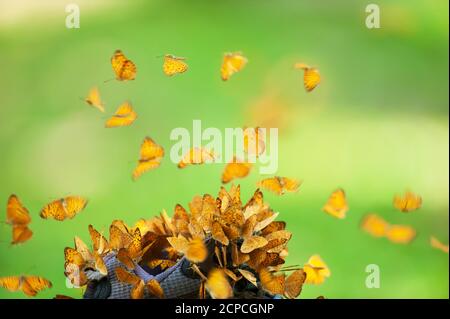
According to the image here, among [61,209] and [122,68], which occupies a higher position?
[122,68]

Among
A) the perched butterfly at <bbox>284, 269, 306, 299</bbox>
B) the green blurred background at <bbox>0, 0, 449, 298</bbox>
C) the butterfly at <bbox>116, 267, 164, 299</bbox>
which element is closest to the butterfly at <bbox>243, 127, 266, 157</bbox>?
the perched butterfly at <bbox>284, 269, 306, 299</bbox>

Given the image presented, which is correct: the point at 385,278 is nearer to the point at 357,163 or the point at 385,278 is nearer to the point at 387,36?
the point at 357,163

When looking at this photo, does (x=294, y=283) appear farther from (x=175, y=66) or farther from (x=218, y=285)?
(x=175, y=66)

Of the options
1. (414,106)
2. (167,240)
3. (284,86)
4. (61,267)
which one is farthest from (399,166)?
(167,240)

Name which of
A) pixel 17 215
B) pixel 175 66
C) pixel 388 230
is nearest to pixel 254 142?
pixel 175 66

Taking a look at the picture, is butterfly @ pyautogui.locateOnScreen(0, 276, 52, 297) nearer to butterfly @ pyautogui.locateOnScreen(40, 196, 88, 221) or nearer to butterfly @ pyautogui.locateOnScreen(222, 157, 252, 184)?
butterfly @ pyautogui.locateOnScreen(40, 196, 88, 221)

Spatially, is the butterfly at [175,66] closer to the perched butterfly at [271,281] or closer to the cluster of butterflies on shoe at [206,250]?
the cluster of butterflies on shoe at [206,250]

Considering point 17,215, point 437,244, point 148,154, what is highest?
point 148,154
